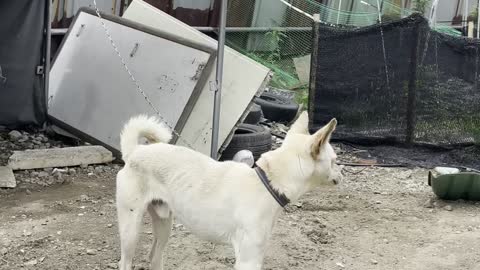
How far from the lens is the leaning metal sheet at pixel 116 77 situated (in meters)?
7.13

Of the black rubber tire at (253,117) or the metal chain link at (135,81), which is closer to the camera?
the metal chain link at (135,81)

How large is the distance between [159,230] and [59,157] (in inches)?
120

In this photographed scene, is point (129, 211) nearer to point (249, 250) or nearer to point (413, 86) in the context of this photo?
point (249, 250)

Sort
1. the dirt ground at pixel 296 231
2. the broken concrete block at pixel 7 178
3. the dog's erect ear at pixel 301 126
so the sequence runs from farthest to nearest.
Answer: the broken concrete block at pixel 7 178, the dirt ground at pixel 296 231, the dog's erect ear at pixel 301 126

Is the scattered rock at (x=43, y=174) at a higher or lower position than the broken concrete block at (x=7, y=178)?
lower

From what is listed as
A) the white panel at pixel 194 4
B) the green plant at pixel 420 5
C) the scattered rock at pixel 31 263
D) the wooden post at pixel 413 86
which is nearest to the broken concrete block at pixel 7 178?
the scattered rock at pixel 31 263

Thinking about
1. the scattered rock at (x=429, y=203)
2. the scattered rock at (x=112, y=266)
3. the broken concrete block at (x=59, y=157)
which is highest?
the scattered rock at (x=429, y=203)

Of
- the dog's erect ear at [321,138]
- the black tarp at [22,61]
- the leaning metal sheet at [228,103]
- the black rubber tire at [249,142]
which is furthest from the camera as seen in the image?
the black tarp at [22,61]

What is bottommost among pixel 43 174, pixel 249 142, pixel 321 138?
pixel 43 174

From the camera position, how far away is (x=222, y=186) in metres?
3.89

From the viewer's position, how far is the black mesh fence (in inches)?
333

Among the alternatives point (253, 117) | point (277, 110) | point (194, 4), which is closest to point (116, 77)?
point (253, 117)

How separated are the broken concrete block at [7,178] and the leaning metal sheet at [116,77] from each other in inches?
47.1

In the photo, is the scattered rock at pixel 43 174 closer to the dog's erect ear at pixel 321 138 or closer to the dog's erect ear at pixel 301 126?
the dog's erect ear at pixel 301 126
